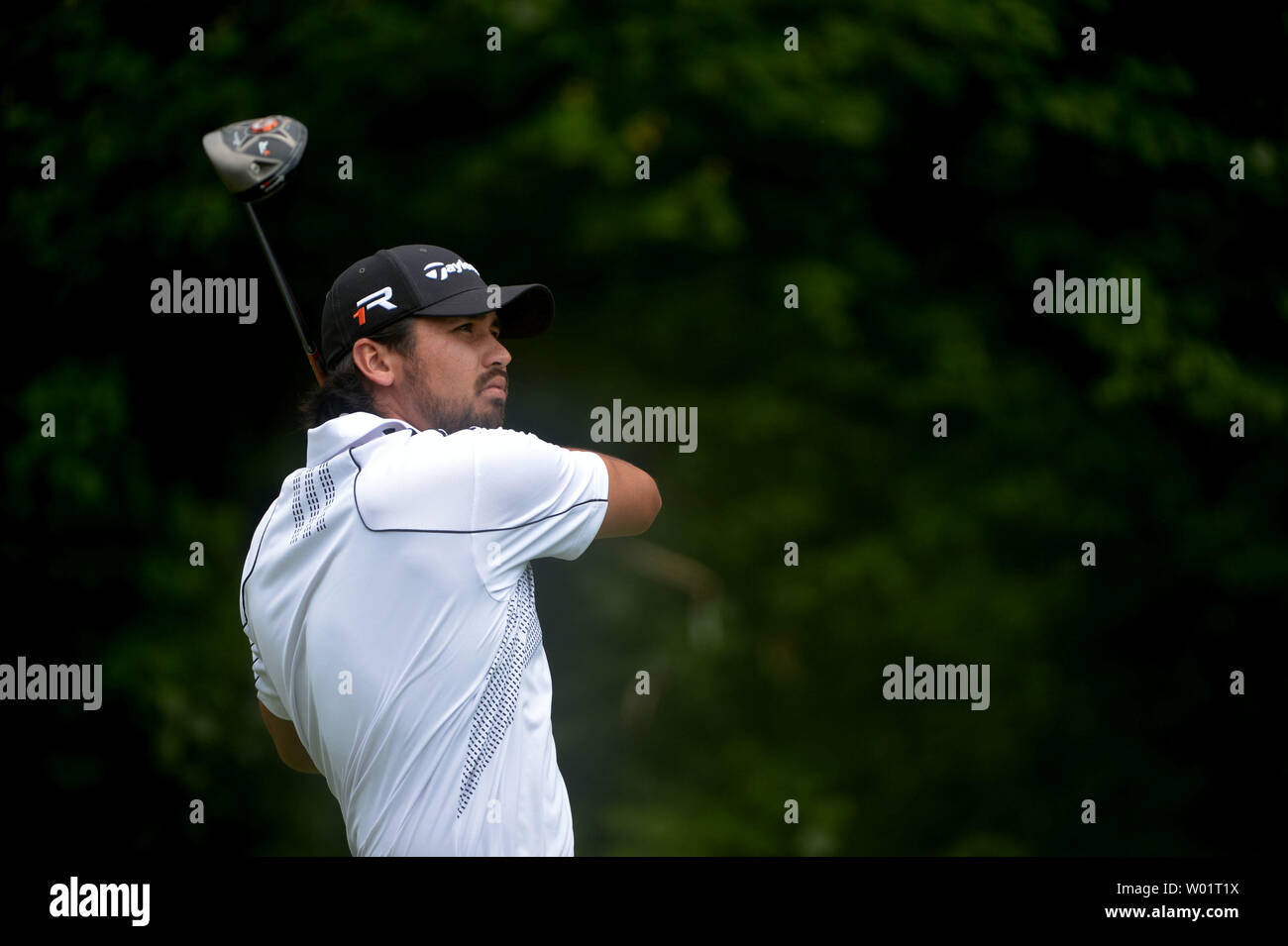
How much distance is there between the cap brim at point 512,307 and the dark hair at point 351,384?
6 cm

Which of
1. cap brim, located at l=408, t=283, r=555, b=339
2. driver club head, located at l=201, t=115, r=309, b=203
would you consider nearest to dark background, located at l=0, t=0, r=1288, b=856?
driver club head, located at l=201, t=115, r=309, b=203

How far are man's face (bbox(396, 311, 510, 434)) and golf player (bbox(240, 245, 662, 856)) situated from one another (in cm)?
19

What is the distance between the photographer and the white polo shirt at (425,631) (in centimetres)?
263

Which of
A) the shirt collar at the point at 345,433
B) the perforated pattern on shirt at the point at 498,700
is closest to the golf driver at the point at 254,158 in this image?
the shirt collar at the point at 345,433

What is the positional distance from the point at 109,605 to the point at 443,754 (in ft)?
15.6

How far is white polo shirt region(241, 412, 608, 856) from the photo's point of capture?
263 centimetres

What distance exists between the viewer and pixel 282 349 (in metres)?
7.32

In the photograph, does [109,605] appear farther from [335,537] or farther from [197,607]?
[335,537]

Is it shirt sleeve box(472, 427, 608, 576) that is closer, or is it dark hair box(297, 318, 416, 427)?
shirt sleeve box(472, 427, 608, 576)

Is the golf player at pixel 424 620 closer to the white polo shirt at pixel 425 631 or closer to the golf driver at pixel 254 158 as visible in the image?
the white polo shirt at pixel 425 631

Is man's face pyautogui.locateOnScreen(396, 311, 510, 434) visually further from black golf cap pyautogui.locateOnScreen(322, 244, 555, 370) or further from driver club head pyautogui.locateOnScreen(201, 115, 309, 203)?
driver club head pyautogui.locateOnScreen(201, 115, 309, 203)

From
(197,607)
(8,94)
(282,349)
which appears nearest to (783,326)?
(282,349)

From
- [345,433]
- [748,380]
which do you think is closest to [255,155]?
[345,433]

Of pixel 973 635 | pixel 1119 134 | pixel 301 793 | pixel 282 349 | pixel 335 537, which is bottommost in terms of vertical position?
pixel 301 793
